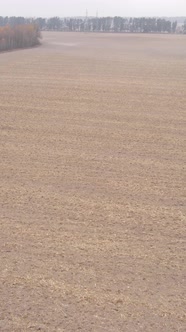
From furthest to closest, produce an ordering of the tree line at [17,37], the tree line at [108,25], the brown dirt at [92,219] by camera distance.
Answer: the tree line at [108,25] < the tree line at [17,37] < the brown dirt at [92,219]

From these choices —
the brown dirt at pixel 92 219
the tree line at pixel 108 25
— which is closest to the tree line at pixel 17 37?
the brown dirt at pixel 92 219

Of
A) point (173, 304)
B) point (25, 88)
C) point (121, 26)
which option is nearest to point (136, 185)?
point (173, 304)

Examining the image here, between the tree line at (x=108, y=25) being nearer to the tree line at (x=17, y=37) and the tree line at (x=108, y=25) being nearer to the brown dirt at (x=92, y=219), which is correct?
the tree line at (x=17, y=37)

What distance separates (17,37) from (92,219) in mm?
56413

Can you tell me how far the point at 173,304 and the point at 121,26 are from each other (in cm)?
13018

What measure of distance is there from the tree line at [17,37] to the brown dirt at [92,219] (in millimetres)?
41620

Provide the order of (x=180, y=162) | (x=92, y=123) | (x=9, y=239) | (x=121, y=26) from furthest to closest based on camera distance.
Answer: (x=121, y=26), (x=92, y=123), (x=180, y=162), (x=9, y=239)

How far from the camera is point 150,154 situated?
12.9 metres

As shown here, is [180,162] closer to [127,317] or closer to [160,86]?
[127,317]

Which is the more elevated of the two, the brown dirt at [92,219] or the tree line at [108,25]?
the brown dirt at [92,219]

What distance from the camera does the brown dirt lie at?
244 inches

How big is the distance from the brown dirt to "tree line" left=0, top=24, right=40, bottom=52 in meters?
41.6

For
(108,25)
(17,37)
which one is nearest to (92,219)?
(17,37)

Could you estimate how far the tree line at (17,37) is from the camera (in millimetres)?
58500
